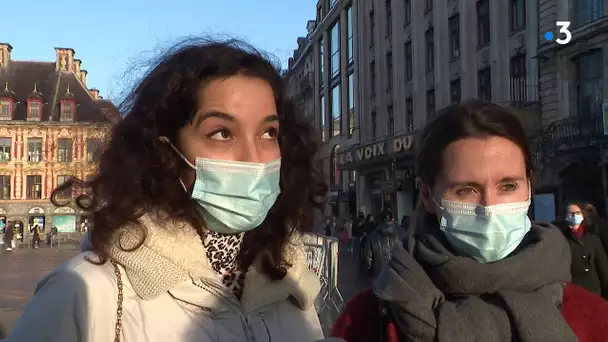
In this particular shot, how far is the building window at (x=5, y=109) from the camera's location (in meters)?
53.5

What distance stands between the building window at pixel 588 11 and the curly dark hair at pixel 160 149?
69.1 ft

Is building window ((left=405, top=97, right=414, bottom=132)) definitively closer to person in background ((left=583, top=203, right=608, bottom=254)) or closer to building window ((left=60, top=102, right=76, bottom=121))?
person in background ((left=583, top=203, right=608, bottom=254))

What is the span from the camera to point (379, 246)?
38.8 feet

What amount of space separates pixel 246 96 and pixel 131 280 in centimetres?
73

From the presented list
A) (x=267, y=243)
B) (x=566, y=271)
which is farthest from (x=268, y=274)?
(x=566, y=271)

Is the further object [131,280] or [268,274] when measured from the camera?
[268,274]

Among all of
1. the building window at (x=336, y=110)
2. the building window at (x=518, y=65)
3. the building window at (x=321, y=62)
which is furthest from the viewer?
the building window at (x=321, y=62)

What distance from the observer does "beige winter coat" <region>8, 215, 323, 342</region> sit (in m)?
1.61

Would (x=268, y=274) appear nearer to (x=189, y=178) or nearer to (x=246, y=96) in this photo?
(x=189, y=178)

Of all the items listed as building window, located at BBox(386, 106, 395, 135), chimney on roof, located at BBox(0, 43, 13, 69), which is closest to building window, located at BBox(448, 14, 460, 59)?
building window, located at BBox(386, 106, 395, 135)

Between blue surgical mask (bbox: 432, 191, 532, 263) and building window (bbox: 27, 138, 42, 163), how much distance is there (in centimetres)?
5692

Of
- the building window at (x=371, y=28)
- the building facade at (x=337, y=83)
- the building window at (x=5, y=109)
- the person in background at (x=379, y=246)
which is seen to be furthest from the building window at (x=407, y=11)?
the building window at (x=5, y=109)

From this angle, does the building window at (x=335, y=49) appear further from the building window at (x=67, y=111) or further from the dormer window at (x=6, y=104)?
the dormer window at (x=6, y=104)

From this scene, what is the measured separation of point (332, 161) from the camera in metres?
41.7
